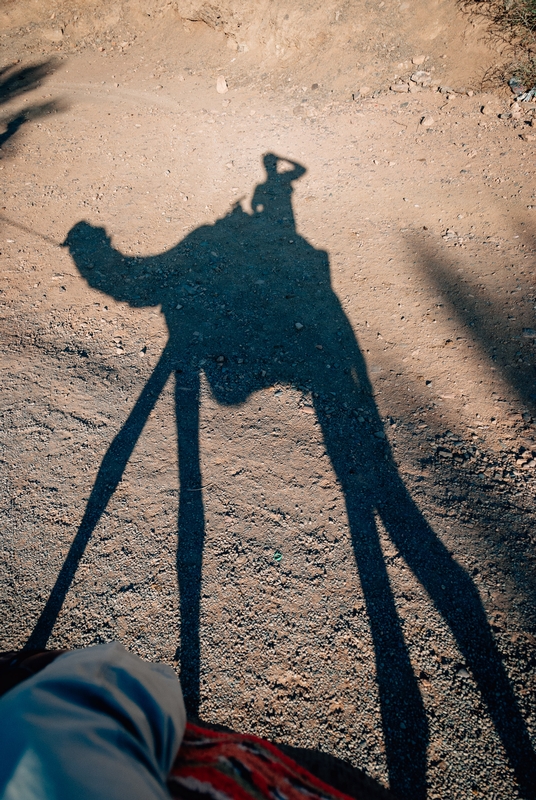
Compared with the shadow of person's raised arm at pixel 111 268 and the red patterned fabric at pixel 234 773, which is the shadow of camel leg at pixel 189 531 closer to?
the red patterned fabric at pixel 234 773

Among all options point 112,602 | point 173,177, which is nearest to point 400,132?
point 173,177

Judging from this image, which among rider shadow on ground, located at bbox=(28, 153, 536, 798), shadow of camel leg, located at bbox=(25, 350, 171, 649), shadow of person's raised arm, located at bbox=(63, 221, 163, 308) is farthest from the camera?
shadow of person's raised arm, located at bbox=(63, 221, 163, 308)

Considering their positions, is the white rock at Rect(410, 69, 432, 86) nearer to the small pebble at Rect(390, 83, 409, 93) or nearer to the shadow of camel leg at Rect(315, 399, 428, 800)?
the small pebble at Rect(390, 83, 409, 93)

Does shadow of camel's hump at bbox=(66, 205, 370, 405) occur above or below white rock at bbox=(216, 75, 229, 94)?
below

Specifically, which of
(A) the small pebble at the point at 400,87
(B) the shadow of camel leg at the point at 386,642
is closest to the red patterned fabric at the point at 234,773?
(B) the shadow of camel leg at the point at 386,642

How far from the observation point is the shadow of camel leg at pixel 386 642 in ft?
6.12

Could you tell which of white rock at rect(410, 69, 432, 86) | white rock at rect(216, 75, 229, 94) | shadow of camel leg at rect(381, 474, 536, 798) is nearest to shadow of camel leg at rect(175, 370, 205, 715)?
shadow of camel leg at rect(381, 474, 536, 798)

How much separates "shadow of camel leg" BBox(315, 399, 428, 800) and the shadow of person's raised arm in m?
2.70

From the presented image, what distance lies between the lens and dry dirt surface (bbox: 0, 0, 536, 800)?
84.2 inches

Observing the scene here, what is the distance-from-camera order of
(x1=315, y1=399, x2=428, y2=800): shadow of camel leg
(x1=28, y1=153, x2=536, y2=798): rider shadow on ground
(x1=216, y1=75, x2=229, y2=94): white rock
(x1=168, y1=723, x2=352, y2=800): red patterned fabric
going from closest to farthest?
(x1=168, y1=723, x2=352, y2=800): red patterned fabric, (x1=315, y1=399, x2=428, y2=800): shadow of camel leg, (x1=28, y1=153, x2=536, y2=798): rider shadow on ground, (x1=216, y1=75, x2=229, y2=94): white rock

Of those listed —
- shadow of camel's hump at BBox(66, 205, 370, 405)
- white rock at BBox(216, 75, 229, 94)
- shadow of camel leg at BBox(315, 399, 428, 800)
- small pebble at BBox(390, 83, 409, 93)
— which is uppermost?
white rock at BBox(216, 75, 229, 94)

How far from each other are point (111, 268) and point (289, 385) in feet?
9.02

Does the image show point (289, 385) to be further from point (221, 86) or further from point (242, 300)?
point (221, 86)

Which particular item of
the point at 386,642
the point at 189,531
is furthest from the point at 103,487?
the point at 386,642
